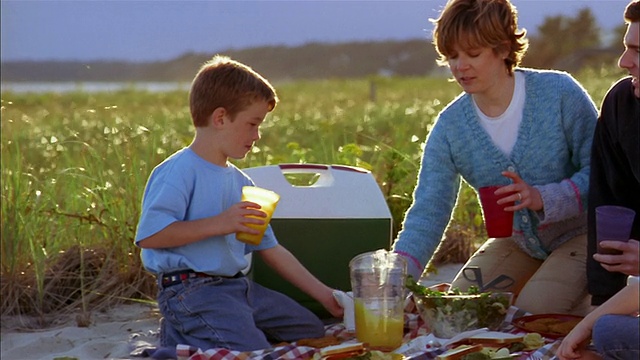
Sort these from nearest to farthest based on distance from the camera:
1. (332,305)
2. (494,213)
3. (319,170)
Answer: (494,213), (332,305), (319,170)

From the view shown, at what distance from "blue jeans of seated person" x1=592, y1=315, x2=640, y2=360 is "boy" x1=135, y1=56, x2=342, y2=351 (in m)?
1.18

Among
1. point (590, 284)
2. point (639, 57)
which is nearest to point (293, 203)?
point (590, 284)

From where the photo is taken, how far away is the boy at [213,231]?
354 cm

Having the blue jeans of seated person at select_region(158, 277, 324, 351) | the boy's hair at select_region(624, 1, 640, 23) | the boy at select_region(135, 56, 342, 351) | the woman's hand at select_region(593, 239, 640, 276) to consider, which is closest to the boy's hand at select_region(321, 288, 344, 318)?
the boy at select_region(135, 56, 342, 351)

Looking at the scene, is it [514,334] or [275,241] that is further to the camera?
[275,241]

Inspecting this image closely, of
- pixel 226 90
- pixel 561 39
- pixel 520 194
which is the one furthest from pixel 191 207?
pixel 561 39

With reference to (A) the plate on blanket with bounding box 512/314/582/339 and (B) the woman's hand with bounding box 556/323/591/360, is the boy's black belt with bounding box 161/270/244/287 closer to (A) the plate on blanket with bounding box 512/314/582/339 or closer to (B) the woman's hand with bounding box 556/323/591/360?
(A) the plate on blanket with bounding box 512/314/582/339

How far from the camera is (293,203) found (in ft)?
13.9

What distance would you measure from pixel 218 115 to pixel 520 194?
1.08 m

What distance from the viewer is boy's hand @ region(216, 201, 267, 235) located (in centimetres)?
346

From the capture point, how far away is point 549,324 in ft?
11.6

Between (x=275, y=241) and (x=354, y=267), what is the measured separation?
0.47 m

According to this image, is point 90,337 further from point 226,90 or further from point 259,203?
point 226,90

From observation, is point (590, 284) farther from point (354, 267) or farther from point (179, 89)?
point (179, 89)
